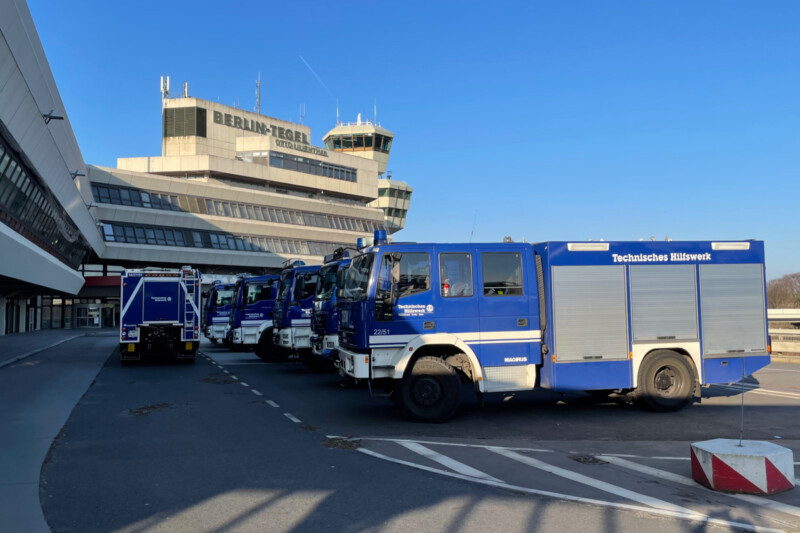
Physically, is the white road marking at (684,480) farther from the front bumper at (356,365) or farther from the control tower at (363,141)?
the control tower at (363,141)

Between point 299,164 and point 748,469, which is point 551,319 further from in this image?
point 299,164

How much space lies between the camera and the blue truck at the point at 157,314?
22422 millimetres

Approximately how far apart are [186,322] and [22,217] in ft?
28.4

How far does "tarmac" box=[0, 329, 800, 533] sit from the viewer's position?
6098 mm

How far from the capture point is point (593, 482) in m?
7.07

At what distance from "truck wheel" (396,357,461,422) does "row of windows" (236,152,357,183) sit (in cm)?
6858

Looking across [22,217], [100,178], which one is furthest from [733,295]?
[100,178]

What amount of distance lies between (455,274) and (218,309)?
22280 millimetres

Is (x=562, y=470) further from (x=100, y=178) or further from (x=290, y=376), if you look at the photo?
(x=100, y=178)

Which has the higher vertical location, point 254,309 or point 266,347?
point 254,309

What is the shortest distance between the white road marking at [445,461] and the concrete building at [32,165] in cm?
1271

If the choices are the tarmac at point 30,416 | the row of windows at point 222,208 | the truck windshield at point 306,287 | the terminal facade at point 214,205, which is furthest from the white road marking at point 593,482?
the row of windows at point 222,208

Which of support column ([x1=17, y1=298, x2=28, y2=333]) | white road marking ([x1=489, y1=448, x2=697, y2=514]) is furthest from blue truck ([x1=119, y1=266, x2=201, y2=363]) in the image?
support column ([x1=17, y1=298, x2=28, y2=333])

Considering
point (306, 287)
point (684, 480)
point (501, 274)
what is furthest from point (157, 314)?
point (684, 480)
